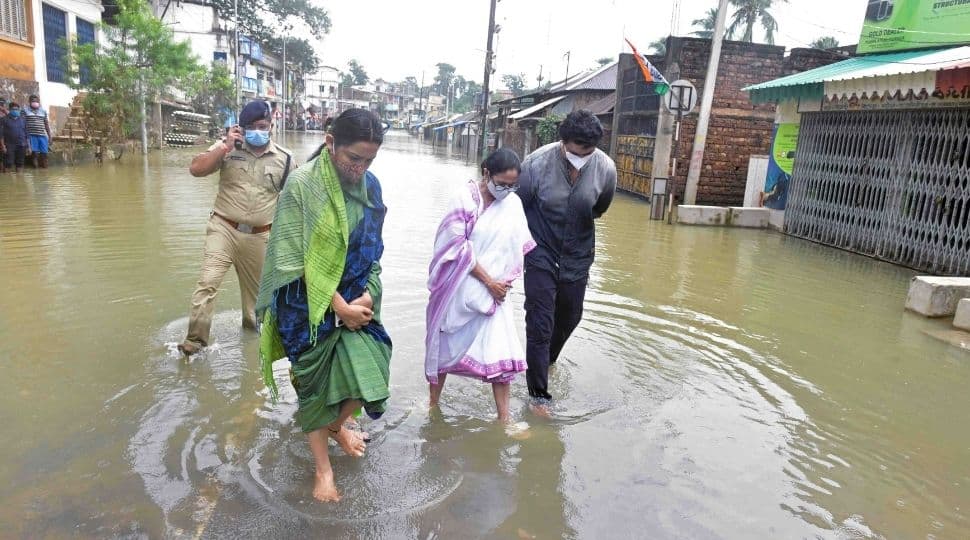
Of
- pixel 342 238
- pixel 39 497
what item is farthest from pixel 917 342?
pixel 39 497

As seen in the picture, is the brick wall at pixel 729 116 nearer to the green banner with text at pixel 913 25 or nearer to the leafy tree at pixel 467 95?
the green banner with text at pixel 913 25

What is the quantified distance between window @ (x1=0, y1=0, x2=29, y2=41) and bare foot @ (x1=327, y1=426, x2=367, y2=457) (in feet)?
56.4

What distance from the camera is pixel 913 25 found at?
405 inches

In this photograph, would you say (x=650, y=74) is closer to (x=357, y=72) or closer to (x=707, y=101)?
(x=707, y=101)

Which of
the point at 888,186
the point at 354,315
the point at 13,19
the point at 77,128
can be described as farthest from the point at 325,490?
the point at 77,128

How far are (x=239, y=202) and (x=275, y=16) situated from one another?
52018mm

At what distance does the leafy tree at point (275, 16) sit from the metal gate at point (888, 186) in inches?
1781

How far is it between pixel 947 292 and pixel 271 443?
6.04m

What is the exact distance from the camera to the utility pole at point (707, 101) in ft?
43.1

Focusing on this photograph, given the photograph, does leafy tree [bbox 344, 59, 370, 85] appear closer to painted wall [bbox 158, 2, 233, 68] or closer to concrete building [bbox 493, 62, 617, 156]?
painted wall [bbox 158, 2, 233, 68]

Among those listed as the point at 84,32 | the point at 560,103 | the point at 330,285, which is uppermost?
the point at 84,32

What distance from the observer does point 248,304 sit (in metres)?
5.08

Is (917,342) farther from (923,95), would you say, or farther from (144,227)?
(144,227)

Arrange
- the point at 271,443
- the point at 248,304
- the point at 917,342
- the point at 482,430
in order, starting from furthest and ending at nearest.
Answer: the point at 917,342, the point at 248,304, the point at 482,430, the point at 271,443
